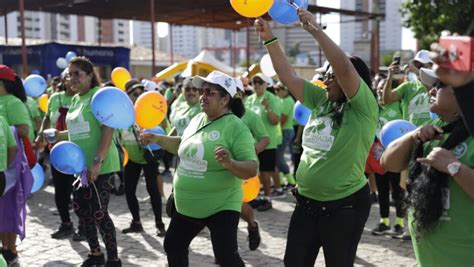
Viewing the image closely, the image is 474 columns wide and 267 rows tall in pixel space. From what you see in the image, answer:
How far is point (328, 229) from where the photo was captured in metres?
3.56

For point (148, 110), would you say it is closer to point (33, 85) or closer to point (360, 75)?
point (360, 75)

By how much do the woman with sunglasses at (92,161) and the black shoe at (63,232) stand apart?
146 centimetres

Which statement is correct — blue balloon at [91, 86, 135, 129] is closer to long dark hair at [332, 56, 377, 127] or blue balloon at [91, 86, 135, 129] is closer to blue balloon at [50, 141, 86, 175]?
blue balloon at [50, 141, 86, 175]

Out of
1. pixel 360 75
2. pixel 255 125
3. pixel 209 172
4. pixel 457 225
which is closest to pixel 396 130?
pixel 360 75

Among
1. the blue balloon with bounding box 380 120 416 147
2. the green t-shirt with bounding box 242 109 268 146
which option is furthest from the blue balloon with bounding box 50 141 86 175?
the blue balloon with bounding box 380 120 416 147

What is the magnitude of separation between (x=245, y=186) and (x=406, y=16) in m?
18.7

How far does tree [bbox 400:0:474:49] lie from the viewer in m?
19.7

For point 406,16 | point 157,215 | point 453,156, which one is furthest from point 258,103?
point 406,16

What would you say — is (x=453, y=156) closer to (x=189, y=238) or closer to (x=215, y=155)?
(x=215, y=155)

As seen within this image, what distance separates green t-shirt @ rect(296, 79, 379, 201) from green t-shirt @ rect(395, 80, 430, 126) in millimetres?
3034

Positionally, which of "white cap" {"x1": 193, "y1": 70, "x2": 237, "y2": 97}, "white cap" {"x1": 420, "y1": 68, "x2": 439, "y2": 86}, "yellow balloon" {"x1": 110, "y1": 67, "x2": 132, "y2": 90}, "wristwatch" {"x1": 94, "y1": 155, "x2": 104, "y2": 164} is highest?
"white cap" {"x1": 420, "y1": 68, "x2": 439, "y2": 86}

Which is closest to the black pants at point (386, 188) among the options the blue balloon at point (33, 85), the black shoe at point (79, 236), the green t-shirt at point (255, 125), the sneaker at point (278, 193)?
the green t-shirt at point (255, 125)

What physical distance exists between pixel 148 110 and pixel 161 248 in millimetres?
1710

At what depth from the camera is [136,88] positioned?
7789 millimetres
